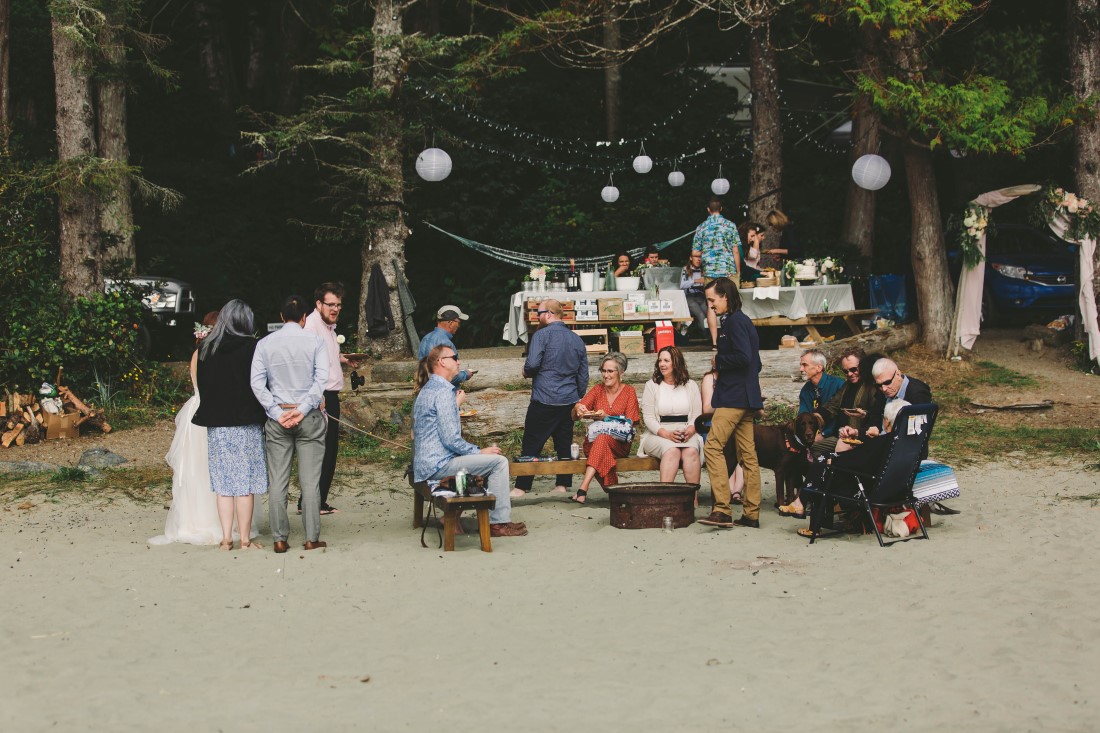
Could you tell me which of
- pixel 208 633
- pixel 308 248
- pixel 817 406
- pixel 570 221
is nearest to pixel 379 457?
pixel 817 406

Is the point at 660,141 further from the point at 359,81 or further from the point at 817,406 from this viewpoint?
the point at 817,406

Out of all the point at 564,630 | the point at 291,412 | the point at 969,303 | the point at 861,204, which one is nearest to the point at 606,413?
the point at 291,412

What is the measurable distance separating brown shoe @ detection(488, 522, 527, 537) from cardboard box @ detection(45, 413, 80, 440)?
628 cm

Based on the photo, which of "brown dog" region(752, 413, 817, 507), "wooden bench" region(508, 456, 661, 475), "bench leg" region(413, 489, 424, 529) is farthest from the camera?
"wooden bench" region(508, 456, 661, 475)

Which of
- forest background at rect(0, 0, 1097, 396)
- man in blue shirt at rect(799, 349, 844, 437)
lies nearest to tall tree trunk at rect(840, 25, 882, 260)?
forest background at rect(0, 0, 1097, 396)

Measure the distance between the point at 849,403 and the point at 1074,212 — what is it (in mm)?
8534

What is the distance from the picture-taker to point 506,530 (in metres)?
8.29

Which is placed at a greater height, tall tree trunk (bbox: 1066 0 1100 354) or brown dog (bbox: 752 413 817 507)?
tall tree trunk (bbox: 1066 0 1100 354)

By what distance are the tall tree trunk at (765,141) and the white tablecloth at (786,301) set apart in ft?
6.99

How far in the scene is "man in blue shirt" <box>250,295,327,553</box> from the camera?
7.62 meters

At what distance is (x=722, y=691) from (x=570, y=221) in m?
15.4

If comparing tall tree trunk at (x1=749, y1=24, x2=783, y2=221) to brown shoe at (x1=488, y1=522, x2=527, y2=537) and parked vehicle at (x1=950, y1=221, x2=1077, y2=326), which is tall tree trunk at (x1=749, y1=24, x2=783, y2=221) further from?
brown shoe at (x1=488, y1=522, x2=527, y2=537)

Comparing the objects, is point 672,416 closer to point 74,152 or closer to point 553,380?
point 553,380

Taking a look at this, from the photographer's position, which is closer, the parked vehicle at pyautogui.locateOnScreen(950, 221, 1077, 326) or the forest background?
the forest background
